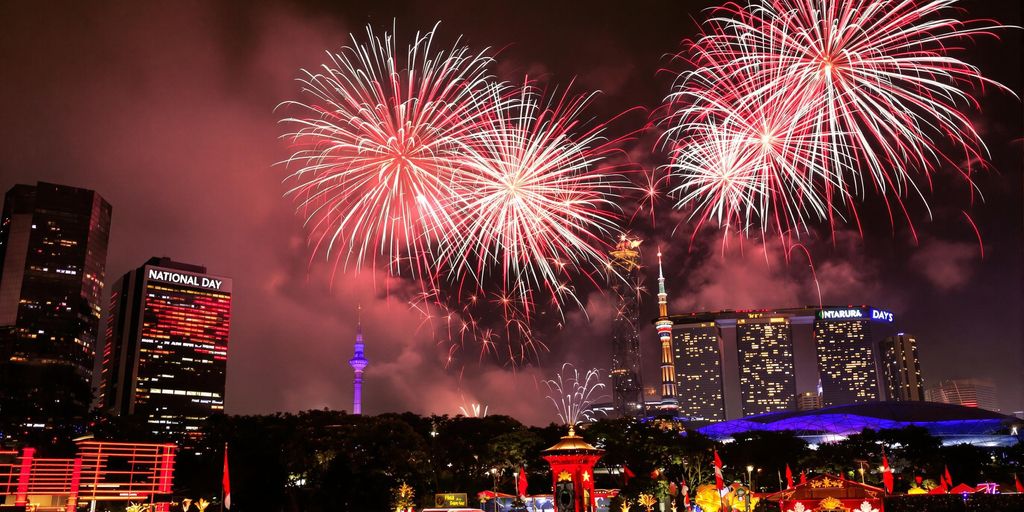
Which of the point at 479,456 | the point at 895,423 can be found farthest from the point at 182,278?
the point at 895,423

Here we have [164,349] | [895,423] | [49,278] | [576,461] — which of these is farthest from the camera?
[164,349]

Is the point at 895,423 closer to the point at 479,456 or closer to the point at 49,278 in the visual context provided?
the point at 479,456

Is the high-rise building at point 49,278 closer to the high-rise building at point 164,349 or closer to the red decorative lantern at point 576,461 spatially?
the high-rise building at point 164,349

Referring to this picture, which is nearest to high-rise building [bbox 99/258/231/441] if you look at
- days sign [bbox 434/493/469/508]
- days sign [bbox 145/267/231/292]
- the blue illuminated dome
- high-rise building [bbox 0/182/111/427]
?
days sign [bbox 145/267/231/292]

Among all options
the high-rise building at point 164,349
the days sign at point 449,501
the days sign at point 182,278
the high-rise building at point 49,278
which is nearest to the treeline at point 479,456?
the days sign at point 449,501

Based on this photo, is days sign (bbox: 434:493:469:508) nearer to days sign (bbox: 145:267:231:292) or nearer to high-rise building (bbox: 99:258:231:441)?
high-rise building (bbox: 99:258:231:441)

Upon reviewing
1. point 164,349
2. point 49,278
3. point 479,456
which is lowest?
point 479,456

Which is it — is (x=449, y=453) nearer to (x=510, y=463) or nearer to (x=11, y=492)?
(x=510, y=463)
